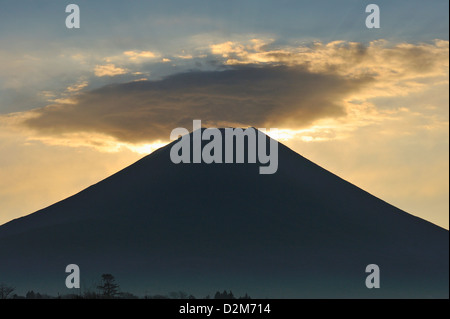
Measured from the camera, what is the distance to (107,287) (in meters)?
175

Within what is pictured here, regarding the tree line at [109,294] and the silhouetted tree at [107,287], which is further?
the silhouetted tree at [107,287]

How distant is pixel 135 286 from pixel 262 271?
1404 inches

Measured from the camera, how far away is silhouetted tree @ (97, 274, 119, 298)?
6679 inches

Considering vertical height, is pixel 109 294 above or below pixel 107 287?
below

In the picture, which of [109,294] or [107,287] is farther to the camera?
[107,287]

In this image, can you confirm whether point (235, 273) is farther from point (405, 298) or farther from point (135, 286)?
point (405, 298)

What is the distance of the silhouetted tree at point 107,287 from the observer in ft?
557

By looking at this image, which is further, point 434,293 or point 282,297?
point 434,293

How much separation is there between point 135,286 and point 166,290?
8556 millimetres

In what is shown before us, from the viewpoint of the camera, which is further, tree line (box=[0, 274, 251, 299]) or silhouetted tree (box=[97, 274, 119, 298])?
silhouetted tree (box=[97, 274, 119, 298])

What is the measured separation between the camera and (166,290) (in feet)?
623
